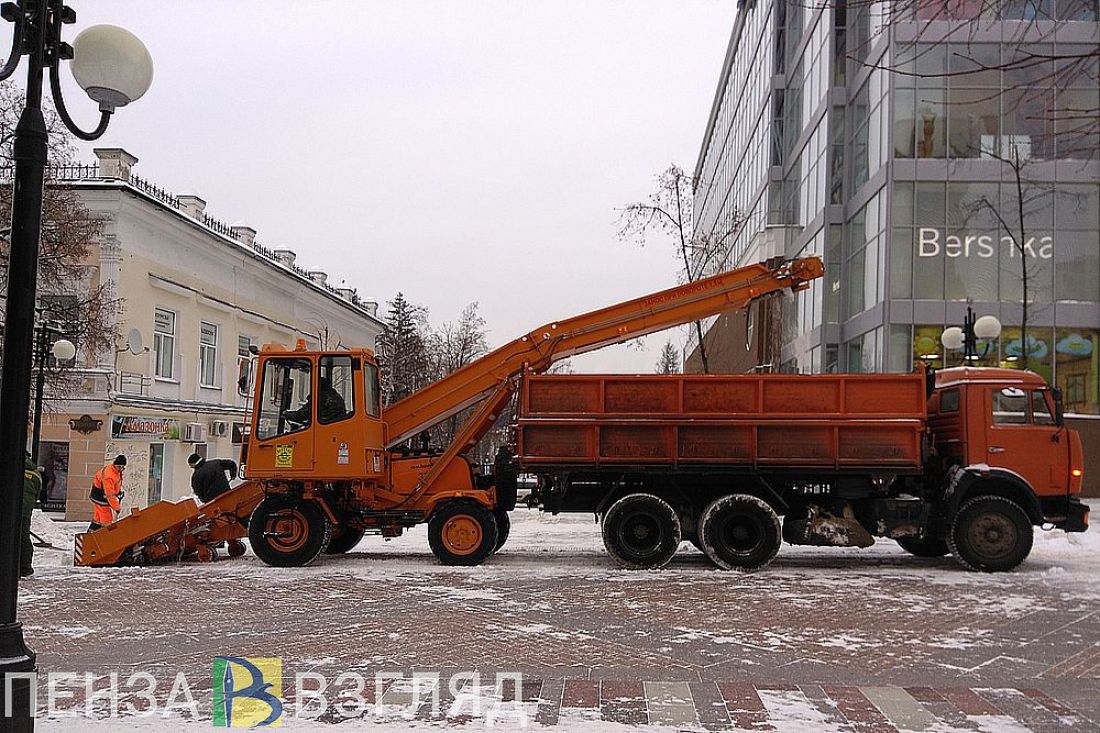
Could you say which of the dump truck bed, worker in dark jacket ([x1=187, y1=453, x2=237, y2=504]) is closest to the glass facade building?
the dump truck bed

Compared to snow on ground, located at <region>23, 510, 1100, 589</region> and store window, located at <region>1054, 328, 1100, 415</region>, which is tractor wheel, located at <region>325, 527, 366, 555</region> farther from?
store window, located at <region>1054, 328, 1100, 415</region>

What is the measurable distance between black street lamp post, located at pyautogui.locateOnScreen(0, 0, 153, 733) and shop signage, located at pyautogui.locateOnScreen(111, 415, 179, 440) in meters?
22.0

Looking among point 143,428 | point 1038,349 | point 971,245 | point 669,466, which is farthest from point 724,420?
point 1038,349

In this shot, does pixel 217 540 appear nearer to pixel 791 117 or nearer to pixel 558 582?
pixel 558 582

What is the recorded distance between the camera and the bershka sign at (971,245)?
29.1m

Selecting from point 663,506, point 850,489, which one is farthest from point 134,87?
point 850,489

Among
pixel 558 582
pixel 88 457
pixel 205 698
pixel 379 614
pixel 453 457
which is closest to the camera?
pixel 205 698

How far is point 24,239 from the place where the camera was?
5.53m

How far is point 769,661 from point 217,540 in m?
9.49

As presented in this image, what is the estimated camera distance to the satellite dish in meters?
26.4

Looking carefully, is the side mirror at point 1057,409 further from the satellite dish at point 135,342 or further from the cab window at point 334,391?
the satellite dish at point 135,342

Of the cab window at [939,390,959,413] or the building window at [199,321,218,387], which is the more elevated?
the building window at [199,321,218,387]

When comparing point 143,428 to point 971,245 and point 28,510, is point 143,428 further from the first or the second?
point 971,245

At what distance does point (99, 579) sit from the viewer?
42.8 feet
